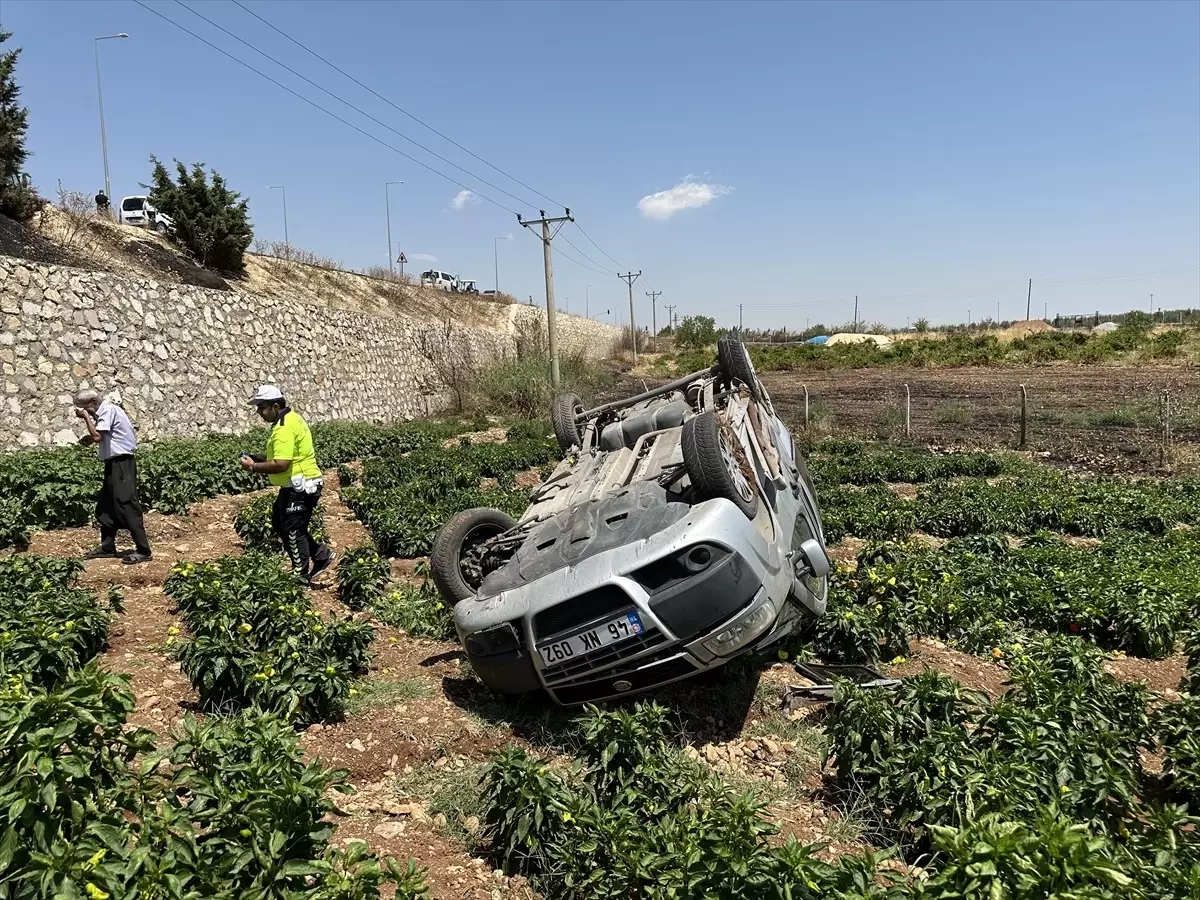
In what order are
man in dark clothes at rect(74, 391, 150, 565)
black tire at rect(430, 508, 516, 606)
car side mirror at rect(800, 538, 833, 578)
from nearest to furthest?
car side mirror at rect(800, 538, 833, 578) < black tire at rect(430, 508, 516, 606) < man in dark clothes at rect(74, 391, 150, 565)

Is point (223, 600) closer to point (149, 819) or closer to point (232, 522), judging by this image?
point (149, 819)

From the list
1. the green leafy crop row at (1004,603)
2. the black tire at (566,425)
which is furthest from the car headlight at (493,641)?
the black tire at (566,425)

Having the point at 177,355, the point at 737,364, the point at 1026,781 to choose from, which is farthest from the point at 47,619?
the point at 177,355

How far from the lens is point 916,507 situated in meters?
11.5

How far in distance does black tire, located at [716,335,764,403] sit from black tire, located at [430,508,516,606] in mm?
2583

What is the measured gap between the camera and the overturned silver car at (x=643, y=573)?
14.1 ft

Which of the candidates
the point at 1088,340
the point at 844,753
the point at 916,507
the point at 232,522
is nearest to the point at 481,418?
the point at 232,522

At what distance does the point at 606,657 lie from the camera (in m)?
4.38

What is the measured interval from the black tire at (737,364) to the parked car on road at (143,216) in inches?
975

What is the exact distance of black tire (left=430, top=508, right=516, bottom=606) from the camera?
18.7ft

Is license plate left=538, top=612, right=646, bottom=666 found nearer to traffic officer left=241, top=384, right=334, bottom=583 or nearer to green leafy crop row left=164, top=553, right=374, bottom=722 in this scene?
green leafy crop row left=164, top=553, right=374, bottom=722

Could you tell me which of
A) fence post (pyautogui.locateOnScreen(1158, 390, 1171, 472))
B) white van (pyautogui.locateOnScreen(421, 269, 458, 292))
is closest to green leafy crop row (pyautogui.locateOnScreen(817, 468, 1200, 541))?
fence post (pyautogui.locateOnScreen(1158, 390, 1171, 472))

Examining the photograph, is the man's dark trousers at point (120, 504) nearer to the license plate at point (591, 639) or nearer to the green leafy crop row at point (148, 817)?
the green leafy crop row at point (148, 817)

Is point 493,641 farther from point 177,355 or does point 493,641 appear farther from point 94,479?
point 177,355
